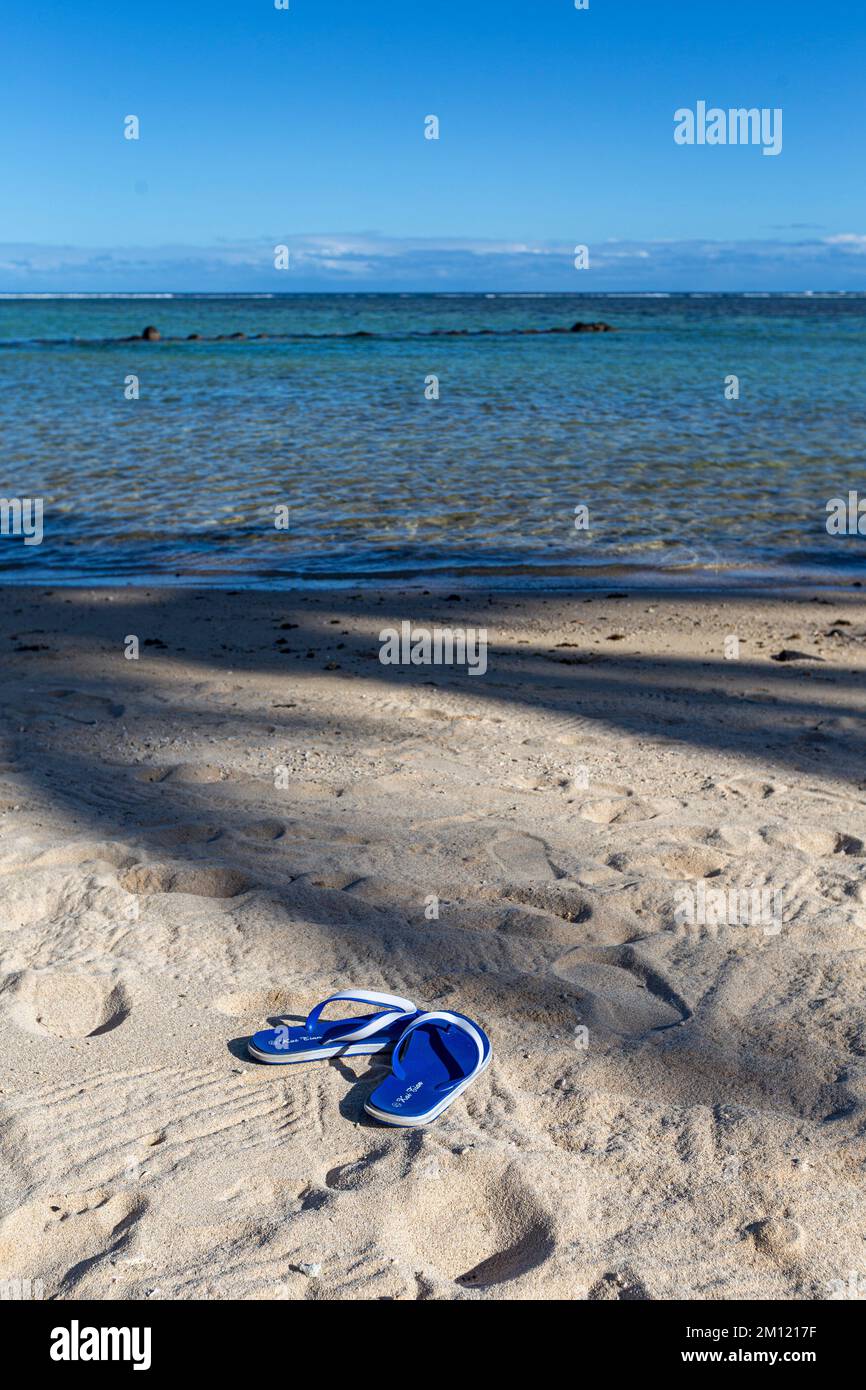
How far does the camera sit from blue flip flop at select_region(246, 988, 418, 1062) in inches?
113

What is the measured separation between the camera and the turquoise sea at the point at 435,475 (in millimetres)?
9531

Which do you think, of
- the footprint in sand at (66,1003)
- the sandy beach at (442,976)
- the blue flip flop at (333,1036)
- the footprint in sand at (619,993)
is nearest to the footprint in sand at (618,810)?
the sandy beach at (442,976)

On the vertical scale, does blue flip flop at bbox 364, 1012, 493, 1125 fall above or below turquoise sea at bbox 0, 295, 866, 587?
below

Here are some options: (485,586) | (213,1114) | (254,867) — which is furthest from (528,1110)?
(485,586)

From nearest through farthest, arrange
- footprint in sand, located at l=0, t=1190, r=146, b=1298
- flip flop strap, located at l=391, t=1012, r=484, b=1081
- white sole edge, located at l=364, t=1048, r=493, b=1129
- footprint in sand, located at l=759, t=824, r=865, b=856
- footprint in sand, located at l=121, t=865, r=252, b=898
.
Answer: footprint in sand, located at l=0, t=1190, r=146, b=1298
white sole edge, located at l=364, t=1048, r=493, b=1129
flip flop strap, located at l=391, t=1012, r=484, b=1081
footprint in sand, located at l=121, t=865, r=252, b=898
footprint in sand, located at l=759, t=824, r=865, b=856

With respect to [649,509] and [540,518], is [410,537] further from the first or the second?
[649,509]

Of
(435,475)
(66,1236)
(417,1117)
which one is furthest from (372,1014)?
(435,475)

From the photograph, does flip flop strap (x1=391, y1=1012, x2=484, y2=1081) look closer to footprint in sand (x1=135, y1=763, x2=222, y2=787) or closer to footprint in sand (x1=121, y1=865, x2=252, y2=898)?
footprint in sand (x1=121, y1=865, x2=252, y2=898)

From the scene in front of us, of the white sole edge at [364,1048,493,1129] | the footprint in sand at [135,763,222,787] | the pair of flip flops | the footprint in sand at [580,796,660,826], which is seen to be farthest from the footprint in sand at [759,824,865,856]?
the footprint in sand at [135,763,222,787]

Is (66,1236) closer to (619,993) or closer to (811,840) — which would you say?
(619,993)

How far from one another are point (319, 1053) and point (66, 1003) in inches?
28.7
